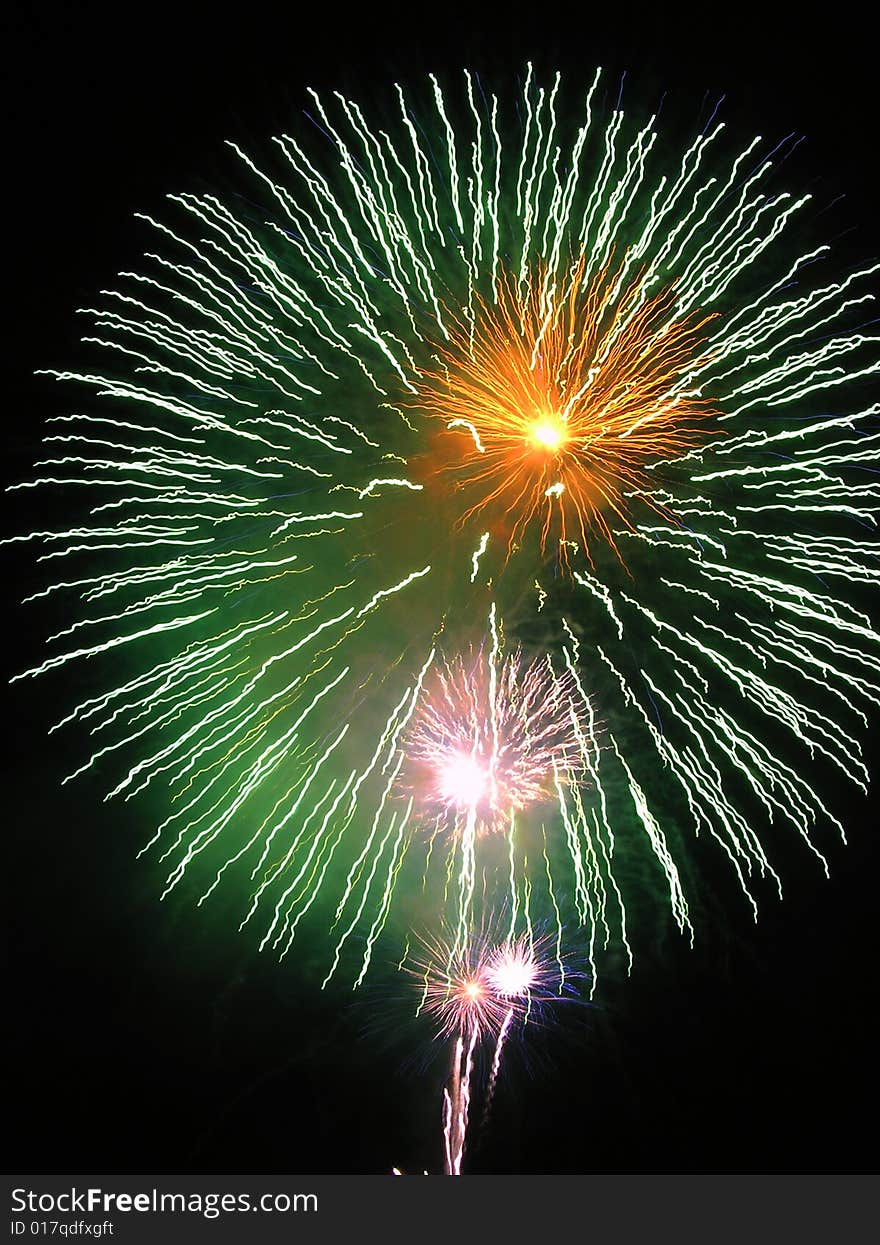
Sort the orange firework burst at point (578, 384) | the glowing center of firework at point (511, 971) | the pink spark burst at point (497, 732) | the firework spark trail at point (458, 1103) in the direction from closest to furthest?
the orange firework burst at point (578, 384), the pink spark burst at point (497, 732), the glowing center of firework at point (511, 971), the firework spark trail at point (458, 1103)

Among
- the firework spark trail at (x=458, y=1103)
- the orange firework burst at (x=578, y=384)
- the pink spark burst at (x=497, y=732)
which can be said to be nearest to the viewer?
the orange firework burst at (x=578, y=384)

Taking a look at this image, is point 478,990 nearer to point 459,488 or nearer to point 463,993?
point 463,993

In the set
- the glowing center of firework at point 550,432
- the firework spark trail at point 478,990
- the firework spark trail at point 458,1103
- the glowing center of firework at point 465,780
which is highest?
the glowing center of firework at point 550,432

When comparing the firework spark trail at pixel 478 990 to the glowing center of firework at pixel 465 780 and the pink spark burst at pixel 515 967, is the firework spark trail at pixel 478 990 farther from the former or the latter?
the glowing center of firework at pixel 465 780

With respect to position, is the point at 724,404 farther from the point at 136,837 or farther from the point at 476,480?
the point at 136,837

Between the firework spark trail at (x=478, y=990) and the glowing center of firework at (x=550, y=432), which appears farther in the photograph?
the firework spark trail at (x=478, y=990)

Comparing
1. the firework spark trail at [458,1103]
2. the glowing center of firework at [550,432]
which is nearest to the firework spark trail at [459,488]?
the glowing center of firework at [550,432]

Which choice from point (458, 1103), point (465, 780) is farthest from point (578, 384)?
point (458, 1103)
